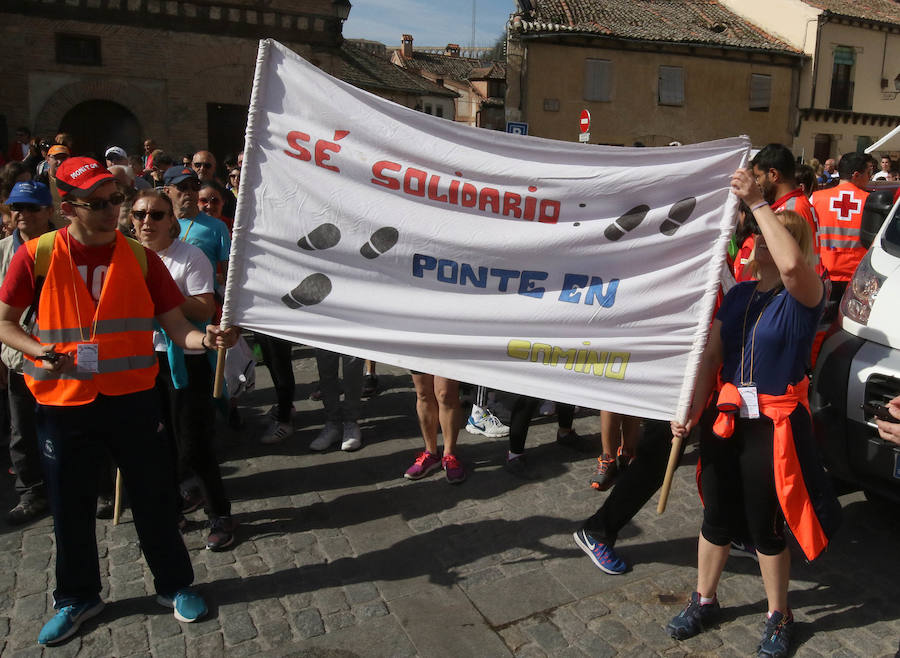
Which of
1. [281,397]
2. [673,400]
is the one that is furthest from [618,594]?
[281,397]

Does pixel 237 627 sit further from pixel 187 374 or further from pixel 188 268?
pixel 188 268

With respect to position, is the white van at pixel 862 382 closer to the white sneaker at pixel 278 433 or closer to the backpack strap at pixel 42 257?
the white sneaker at pixel 278 433

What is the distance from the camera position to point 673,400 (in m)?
3.30

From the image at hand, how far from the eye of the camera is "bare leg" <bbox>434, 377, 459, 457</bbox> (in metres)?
4.87

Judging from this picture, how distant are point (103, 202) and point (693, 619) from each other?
3.12 metres

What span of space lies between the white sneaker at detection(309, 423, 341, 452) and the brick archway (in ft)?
55.7

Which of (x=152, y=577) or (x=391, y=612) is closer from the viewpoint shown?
(x=391, y=612)

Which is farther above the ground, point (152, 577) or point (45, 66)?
point (45, 66)

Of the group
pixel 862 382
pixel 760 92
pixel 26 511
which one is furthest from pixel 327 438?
pixel 760 92

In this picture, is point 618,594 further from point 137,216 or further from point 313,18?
point 313,18

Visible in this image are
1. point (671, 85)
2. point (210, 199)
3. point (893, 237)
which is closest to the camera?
point (893, 237)

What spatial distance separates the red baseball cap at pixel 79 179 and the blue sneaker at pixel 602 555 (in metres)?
2.87

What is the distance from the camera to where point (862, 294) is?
4.29 meters

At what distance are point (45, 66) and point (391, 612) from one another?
65.1ft
